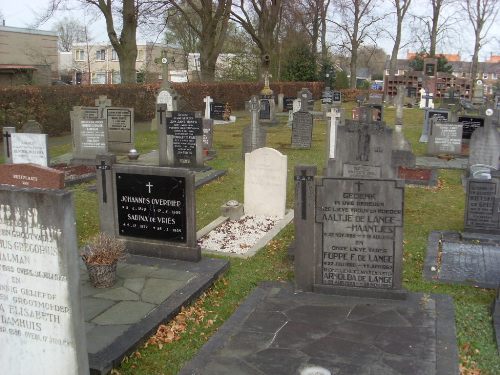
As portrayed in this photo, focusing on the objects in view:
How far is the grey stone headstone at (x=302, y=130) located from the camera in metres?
18.0

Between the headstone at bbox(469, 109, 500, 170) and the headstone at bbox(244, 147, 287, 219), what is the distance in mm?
6176

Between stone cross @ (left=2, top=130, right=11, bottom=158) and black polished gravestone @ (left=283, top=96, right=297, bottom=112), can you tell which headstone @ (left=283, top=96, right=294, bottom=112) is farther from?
stone cross @ (left=2, top=130, right=11, bottom=158)

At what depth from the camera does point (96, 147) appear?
14.5 meters

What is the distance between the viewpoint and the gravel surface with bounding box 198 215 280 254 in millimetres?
8164

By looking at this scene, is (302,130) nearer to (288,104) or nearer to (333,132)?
(333,132)

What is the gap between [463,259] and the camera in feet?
24.7

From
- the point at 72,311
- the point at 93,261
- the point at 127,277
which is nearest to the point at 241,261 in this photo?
the point at 127,277

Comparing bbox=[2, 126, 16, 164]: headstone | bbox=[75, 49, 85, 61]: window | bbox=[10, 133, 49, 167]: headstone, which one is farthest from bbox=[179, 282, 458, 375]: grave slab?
bbox=[75, 49, 85, 61]: window

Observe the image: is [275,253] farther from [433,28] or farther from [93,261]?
[433,28]

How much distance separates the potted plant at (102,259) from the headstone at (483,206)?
18.5 feet

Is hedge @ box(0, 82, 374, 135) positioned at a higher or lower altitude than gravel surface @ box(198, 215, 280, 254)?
higher

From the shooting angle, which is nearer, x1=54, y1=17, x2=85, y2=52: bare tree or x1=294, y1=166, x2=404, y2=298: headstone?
x1=294, y1=166, x2=404, y2=298: headstone

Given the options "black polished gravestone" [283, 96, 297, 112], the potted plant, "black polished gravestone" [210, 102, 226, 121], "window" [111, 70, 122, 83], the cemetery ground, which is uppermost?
"window" [111, 70, 122, 83]

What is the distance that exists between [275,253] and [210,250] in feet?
3.20
